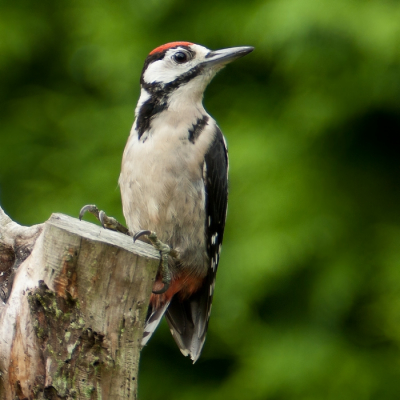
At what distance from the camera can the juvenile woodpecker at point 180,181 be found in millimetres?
3168

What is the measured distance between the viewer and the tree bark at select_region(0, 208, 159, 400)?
84.7 inches


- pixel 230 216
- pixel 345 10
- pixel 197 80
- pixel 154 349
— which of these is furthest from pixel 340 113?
pixel 154 349

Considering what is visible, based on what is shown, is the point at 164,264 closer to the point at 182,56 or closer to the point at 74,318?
the point at 74,318

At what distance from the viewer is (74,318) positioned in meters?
2.19

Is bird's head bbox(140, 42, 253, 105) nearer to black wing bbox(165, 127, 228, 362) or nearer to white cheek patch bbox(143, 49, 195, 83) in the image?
white cheek patch bbox(143, 49, 195, 83)

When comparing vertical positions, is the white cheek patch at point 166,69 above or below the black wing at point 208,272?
above

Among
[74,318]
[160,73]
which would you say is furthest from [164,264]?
[160,73]

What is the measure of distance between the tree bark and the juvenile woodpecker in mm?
770

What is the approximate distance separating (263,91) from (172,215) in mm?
1733

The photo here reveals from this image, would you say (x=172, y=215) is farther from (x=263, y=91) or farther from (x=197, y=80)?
(x=263, y=91)

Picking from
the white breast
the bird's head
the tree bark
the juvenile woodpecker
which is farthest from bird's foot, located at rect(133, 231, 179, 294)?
the bird's head

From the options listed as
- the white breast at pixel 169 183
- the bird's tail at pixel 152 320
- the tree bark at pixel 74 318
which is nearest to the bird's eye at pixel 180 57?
the white breast at pixel 169 183

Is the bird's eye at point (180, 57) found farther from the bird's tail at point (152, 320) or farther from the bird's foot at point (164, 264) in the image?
the bird's tail at point (152, 320)

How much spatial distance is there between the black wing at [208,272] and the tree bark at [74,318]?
3.33 ft
